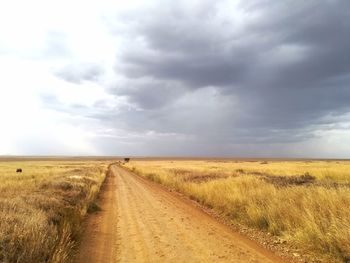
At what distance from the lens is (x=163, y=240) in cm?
1051

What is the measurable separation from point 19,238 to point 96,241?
3.32 m

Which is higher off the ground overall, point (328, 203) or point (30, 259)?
point (328, 203)

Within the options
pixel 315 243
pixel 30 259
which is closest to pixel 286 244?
pixel 315 243

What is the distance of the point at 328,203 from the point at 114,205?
39.1 ft

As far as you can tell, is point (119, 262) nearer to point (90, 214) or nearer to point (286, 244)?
point (286, 244)

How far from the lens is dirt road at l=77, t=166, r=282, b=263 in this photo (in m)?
8.75

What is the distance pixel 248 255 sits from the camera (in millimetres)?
8930

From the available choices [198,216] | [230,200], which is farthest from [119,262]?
[230,200]

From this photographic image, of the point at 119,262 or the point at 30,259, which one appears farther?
the point at 119,262

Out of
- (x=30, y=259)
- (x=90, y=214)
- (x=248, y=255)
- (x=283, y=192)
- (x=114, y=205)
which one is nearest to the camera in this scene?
A: (x=30, y=259)

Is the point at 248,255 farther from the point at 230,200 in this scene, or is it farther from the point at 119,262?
the point at 230,200

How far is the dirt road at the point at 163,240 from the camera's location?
8.75 meters

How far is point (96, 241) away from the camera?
10.7 m

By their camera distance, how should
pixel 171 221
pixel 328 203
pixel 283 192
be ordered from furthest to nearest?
pixel 283 192, pixel 171 221, pixel 328 203
